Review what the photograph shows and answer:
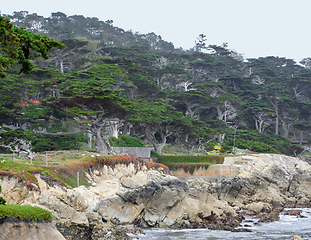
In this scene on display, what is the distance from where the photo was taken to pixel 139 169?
34562 millimetres

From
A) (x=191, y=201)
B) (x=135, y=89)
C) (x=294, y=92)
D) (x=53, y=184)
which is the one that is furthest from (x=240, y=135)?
(x=53, y=184)

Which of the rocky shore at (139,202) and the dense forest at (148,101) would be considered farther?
the dense forest at (148,101)

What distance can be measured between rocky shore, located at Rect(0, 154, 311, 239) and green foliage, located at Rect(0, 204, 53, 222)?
5.21 metres

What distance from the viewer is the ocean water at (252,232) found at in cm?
2142

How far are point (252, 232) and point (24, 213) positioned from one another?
1482cm

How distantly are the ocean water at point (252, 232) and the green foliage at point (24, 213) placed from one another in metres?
7.72

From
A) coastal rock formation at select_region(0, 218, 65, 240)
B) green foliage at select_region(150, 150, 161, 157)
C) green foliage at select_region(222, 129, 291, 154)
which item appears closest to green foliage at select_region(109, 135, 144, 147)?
green foliage at select_region(150, 150, 161, 157)

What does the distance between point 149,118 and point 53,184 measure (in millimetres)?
21849

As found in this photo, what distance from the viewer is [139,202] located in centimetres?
2402

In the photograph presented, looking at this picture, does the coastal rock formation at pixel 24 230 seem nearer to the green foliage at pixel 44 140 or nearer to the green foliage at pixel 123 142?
the green foliage at pixel 44 140

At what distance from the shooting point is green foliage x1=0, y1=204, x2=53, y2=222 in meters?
12.5

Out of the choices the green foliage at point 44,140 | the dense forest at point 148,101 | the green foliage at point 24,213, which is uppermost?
the dense forest at point 148,101

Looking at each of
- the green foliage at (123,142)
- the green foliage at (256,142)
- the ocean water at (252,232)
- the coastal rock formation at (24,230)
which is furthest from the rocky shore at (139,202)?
the green foliage at (256,142)

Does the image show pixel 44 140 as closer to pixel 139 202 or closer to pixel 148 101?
pixel 139 202
